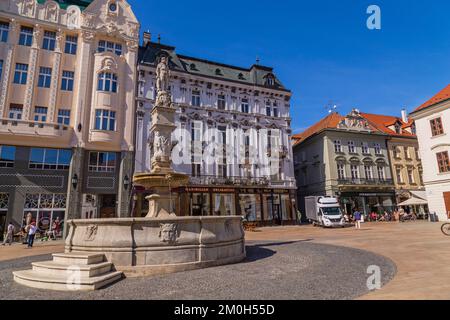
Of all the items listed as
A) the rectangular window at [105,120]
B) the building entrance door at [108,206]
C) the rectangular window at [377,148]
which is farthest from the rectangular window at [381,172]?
the rectangular window at [105,120]

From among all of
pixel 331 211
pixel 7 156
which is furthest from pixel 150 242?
pixel 331 211

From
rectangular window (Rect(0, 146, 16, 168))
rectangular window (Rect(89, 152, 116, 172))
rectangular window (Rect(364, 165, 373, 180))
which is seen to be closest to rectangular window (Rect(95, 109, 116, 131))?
rectangular window (Rect(89, 152, 116, 172))

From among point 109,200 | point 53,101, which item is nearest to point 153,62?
point 53,101

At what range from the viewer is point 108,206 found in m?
24.2

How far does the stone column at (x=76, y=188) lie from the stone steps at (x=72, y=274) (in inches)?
678

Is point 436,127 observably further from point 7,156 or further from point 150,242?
point 7,156

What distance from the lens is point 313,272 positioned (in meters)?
7.15

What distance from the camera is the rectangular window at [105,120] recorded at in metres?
24.6

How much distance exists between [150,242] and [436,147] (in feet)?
107

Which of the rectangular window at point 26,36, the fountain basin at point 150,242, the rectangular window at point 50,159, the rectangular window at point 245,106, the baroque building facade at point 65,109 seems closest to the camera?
the fountain basin at point 150,242

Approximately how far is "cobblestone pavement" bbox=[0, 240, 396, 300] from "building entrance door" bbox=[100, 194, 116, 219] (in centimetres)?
1602

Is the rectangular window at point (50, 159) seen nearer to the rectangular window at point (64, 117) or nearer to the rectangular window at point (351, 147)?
the rectangular window at point (64, 117)

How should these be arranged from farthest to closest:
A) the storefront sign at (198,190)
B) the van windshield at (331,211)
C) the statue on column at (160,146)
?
1. the storefront sign at (198,190)
2. the van windshield at (331,211)
3. the statue on column at (160,146)

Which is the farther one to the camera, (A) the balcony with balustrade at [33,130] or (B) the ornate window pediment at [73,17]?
(B) the ornate window pediment at [73,17]
